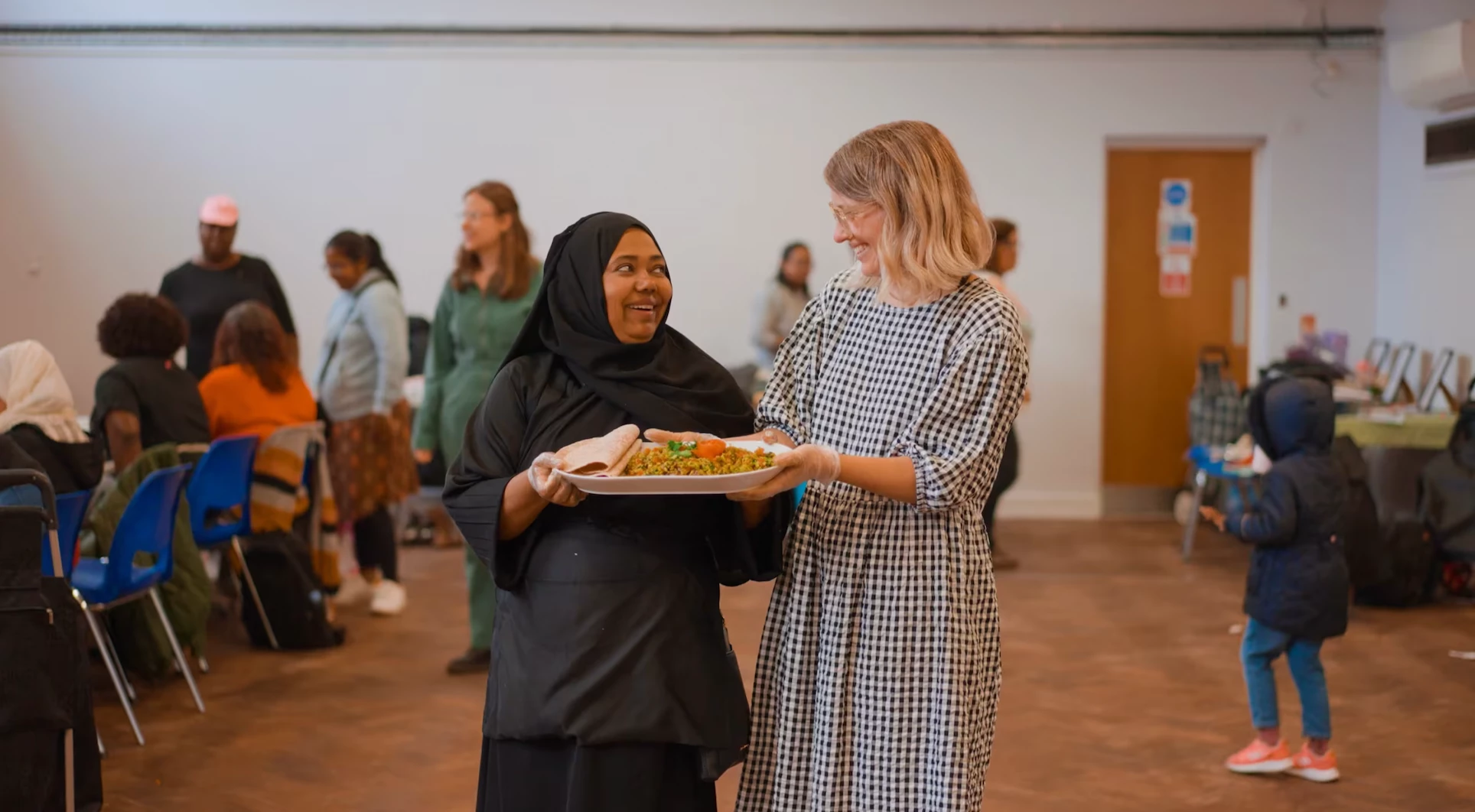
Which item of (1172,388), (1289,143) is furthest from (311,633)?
(1289,143)

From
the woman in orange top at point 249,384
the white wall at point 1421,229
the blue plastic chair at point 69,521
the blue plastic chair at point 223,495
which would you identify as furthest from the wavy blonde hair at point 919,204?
the white wall at point 1421,229

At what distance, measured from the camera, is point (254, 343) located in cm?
540

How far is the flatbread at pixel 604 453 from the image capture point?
6.59 ft

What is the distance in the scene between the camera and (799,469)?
79.4 inches

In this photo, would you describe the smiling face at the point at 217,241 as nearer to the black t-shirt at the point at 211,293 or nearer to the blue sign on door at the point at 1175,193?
the black t-shirt at the point at 211,293

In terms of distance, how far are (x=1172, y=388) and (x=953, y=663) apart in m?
7.29

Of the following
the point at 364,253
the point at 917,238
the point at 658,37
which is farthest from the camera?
the point at 658,37

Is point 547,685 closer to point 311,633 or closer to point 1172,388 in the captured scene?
point 311,633

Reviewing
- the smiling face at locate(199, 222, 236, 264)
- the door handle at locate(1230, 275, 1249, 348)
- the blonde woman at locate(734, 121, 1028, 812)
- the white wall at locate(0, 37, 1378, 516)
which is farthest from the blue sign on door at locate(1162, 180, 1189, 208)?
the blonde woman at locate(734, 121, 1028, 812)

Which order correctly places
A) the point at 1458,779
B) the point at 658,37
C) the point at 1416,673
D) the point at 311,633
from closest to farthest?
the point at 1458,779 < the point at 1416,673 < the point at 311,633 < the point at 658,37

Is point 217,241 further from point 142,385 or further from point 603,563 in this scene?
point 603,563

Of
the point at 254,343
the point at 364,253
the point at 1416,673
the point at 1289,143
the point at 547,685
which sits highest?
the point at 1289,143

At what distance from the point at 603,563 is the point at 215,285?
467 centimetres

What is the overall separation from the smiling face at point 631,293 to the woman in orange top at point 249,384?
3538 mm
